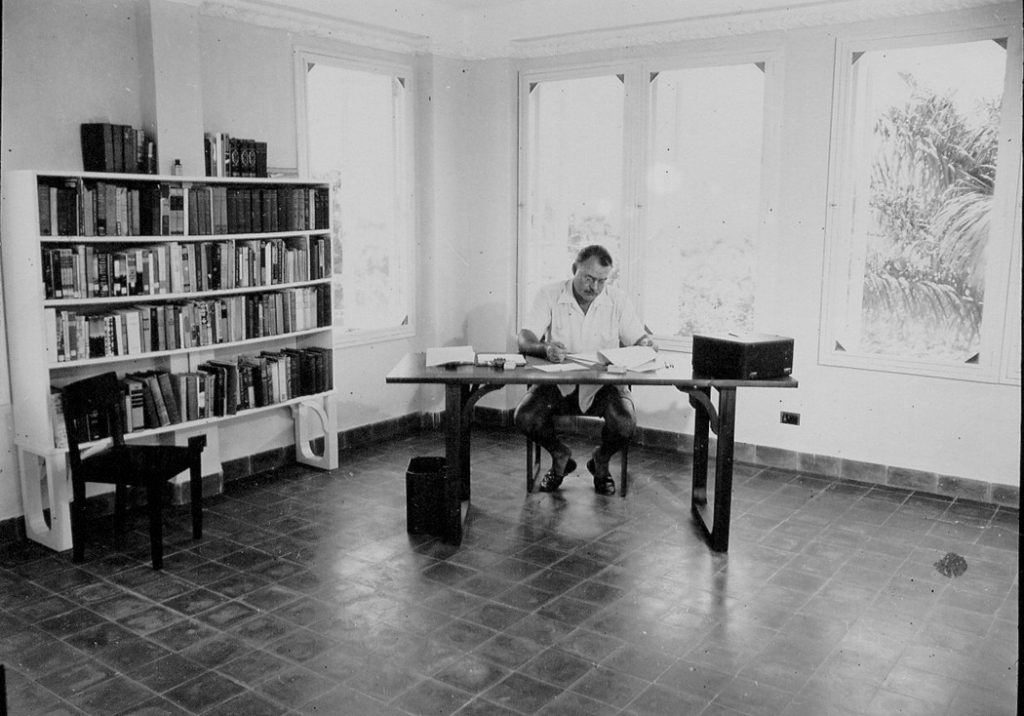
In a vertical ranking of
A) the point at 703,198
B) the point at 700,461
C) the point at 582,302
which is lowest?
the point at 700,461

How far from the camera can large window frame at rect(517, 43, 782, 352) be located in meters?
6.07

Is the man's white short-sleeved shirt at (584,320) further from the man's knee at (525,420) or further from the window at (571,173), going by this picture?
the window at (571,173)

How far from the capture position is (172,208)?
4.97 m

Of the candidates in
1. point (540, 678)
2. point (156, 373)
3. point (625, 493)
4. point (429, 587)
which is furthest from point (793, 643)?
point (156, 373)

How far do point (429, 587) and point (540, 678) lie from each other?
96 centimetres

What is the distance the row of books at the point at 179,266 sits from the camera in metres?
4.58

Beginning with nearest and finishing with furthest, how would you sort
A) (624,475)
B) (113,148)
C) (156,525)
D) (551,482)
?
(156,525), (113,148), (624,475), (551,482)

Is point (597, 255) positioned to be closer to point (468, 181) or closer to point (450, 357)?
point (450, 357)

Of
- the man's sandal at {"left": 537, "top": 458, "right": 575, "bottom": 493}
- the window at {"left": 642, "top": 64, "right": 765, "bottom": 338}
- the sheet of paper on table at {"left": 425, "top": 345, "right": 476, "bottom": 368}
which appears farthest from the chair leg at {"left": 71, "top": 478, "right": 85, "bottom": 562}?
the window at {"left": 642, "top": 64, "right": 765, "bottom": 338}

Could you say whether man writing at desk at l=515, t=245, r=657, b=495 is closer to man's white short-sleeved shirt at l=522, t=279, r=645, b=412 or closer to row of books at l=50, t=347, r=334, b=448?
man's white short-sleeved shirt at l=522, t=279, r=645, b=412

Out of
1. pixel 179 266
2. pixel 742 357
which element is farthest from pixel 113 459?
pixel 742 357

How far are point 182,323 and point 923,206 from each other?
14.7ft

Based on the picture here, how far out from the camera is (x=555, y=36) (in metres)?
6.66

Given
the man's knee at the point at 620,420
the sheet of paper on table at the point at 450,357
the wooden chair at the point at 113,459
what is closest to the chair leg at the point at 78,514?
the wooden chair at the point at 113,459
